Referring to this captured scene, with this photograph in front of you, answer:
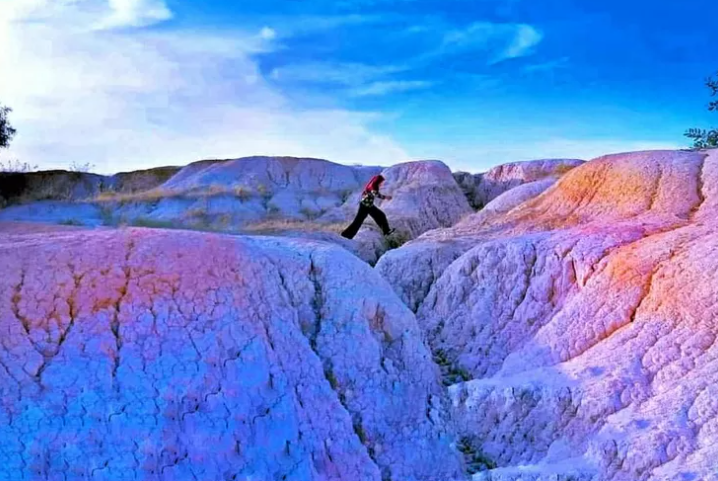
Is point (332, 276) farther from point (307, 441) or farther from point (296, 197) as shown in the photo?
point (296, 197)

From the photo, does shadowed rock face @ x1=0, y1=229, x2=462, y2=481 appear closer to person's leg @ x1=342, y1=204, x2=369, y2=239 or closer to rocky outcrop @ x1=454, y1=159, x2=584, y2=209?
person's leg @ x1=342, y1=204, x2=369, y2=239

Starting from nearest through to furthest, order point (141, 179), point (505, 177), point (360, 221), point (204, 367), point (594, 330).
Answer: point (204, 367), point (594, 330), point (360, 221), point (505, 177), point (141, 179)

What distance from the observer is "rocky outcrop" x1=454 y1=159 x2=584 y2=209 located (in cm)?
2269

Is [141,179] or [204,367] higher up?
[141,179]

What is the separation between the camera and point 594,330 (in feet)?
23.9

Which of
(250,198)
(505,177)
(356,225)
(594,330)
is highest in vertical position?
(505,177)

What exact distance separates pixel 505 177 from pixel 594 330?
644 inches

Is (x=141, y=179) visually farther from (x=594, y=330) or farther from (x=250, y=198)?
(x=594, y=330)

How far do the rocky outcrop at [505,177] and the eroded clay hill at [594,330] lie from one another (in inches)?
477

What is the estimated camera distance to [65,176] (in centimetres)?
2700

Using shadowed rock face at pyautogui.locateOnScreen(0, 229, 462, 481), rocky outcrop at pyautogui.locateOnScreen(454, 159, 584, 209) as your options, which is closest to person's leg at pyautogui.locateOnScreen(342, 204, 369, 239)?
rocky outcrop at pyautogui.locateOnScreen(454, 159, 584, 209)

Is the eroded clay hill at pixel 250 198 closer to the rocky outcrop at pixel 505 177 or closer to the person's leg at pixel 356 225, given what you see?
the person's leg at pixel 356 225

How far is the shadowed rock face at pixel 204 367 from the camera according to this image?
5.68m

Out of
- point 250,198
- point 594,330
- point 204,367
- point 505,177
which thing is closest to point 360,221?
point 250,198
